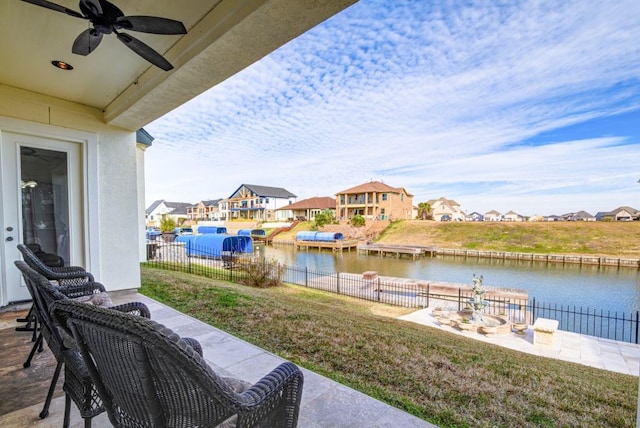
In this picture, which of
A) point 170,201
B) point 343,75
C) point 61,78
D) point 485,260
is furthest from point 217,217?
point 61,78

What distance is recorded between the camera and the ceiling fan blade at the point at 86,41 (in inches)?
87.8

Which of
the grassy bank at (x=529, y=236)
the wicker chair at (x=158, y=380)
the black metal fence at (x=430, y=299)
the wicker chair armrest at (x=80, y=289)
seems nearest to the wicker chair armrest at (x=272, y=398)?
the wicker chair at (x=158, y=380)

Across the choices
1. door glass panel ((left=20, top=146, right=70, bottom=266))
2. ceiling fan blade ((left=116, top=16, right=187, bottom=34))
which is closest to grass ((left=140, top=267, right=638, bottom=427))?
door glass panel ((left=20, top=146, right=70, bottom=266))

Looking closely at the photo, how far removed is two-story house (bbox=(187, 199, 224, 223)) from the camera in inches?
2052

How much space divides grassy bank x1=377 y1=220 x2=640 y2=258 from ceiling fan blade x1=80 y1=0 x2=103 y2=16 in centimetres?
2766

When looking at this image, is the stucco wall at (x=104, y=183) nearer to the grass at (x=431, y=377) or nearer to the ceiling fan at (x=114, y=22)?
the grass at (x=431, y=377)

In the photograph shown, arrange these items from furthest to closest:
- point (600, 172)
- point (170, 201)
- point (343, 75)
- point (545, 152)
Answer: point (170, 201), point (545, 152), point (600, 172), point (343, 75)

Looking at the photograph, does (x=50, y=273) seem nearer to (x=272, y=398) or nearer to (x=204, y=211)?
(x=272, y=398)

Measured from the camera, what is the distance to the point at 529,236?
25.1 metres

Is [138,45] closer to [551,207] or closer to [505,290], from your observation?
[505,290]

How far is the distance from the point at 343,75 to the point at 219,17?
25.1ft

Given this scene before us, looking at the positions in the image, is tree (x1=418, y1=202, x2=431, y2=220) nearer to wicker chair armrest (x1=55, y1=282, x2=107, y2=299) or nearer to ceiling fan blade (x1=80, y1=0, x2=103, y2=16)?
wicker chair armrest (x1=55, y1=282, x2=107, y2=299)

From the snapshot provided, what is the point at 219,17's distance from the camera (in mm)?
2205

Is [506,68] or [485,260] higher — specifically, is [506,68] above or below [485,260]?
above
